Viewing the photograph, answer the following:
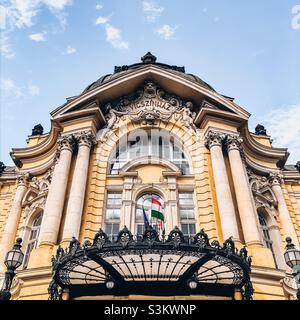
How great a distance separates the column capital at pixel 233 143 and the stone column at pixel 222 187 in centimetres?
32

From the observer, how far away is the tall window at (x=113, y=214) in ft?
51.9

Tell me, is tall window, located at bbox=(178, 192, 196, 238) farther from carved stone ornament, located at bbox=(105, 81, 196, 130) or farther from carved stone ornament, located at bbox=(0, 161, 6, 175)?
carved stone ornament, located at bbox=(0, 161, 6, 175)

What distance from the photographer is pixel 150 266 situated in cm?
1179

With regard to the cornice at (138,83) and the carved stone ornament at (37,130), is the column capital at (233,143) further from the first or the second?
the carved stone ornament at (37,130)

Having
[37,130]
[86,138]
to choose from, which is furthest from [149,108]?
[37,130]

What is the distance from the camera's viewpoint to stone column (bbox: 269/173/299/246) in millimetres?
17906

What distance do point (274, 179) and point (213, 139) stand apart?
4726 mm

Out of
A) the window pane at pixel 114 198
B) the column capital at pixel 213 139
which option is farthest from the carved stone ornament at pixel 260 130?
the window pane at pixel 114 198

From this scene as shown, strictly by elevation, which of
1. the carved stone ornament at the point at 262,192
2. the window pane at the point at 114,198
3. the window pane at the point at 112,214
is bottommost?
the window pane at the point at 112,214

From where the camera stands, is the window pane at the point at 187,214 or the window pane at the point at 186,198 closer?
the window pane at the point at 187,214

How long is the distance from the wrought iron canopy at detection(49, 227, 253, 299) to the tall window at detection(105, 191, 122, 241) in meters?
3.46
